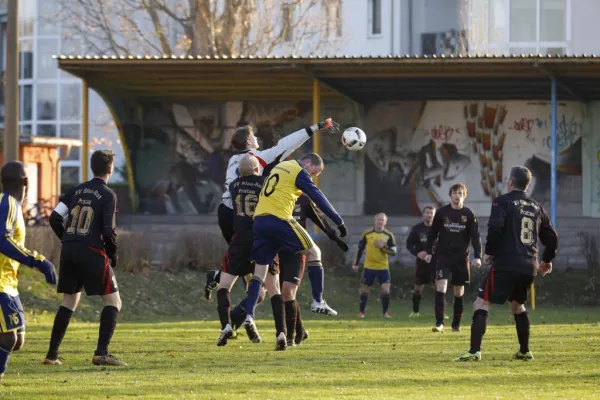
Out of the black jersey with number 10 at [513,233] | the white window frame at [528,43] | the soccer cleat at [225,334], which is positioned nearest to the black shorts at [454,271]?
the soccer cleat at [225,334]

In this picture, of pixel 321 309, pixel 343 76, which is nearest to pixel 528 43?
pixel 343 76

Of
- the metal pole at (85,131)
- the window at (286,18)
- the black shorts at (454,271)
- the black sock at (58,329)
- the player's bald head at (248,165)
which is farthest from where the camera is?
the window at (286,18)

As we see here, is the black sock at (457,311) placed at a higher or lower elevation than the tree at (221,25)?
lower

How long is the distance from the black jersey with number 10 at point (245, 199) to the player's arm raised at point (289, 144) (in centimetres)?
50

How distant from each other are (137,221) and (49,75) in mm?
34053

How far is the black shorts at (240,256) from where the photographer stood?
13.9 meters

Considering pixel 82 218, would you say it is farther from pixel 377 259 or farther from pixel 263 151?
pixel 377 259

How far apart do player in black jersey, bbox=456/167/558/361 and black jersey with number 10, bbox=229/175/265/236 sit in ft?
8.23

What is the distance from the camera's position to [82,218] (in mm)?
12172

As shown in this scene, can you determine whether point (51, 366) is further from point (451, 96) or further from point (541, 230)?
point (451, 96)

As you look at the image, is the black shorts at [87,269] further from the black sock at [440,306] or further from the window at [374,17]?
the window at [374,17]

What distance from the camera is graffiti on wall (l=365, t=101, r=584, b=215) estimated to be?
32.8 meters

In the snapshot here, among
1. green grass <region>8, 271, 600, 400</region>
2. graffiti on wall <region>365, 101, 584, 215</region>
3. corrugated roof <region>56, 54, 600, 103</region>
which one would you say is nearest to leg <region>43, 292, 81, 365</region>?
green grass <region>8, 271, 600, 400</region>

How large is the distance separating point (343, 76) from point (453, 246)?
10.7m
